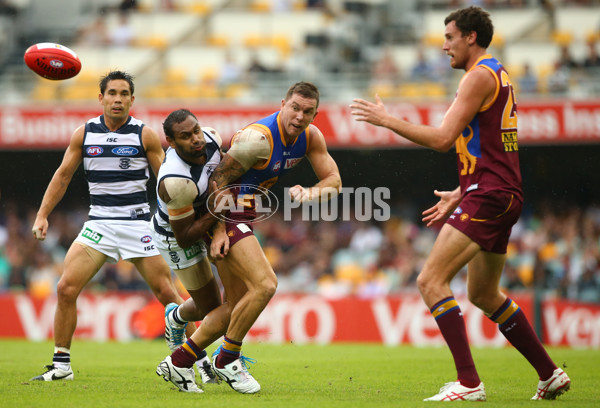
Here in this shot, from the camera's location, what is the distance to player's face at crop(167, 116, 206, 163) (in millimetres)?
6621

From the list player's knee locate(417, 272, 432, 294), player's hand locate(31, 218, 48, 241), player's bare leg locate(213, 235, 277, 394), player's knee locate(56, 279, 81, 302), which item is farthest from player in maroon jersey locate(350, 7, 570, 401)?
player's hand locate(31, 218, 48, 241)

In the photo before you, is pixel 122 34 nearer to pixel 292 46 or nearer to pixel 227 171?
pixel 292 46

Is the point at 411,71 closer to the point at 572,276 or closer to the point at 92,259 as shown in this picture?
the point at 572,276

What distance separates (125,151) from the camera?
317 inches

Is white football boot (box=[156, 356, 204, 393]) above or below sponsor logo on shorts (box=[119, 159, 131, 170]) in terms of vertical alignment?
below

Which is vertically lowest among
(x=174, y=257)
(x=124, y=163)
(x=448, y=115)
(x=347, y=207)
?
(x=174, y=257)

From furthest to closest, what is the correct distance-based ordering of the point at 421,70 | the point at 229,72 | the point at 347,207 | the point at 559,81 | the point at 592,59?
the point at 229,72, the point at 347,207, the point at 421,70, the point at 592,59, the point at 559,81

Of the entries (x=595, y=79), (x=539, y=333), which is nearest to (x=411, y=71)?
(x=595, y=79)

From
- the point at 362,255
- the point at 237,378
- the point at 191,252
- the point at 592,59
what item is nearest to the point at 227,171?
the point at 191,252

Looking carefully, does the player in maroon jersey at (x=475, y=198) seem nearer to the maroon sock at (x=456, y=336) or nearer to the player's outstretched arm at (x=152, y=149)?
the maroon sock at (x=456, y=336)

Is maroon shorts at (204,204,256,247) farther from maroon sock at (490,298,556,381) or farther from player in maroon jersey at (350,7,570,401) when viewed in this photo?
maroon sock at (490,298,556,381)

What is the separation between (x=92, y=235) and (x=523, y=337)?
160 inches

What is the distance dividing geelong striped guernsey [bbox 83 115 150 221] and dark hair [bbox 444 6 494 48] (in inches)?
131

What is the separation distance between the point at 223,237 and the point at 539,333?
911 cm
